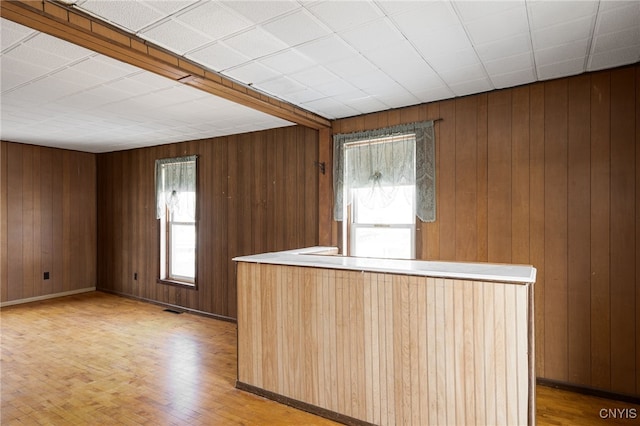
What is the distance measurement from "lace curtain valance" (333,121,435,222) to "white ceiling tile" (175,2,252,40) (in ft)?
6.92

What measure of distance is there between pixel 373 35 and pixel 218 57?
1.13 metres

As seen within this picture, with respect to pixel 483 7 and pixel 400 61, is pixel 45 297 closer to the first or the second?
pixel 400 61

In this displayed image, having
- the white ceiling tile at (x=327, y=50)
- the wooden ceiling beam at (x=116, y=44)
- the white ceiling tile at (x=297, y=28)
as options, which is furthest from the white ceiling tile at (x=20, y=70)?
the white ceiling tile at (x=327, y=50)

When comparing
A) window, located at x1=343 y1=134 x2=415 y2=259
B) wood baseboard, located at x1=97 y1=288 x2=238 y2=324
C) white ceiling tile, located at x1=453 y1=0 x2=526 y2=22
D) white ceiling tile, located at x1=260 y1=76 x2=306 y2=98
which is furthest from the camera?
wood baseboard, located at x1=97 y1=288 x2=238 y2=324

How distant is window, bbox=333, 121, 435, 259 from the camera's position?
3.80m

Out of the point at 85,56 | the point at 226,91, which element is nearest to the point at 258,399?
the point at 226,91

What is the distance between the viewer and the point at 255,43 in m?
2.51

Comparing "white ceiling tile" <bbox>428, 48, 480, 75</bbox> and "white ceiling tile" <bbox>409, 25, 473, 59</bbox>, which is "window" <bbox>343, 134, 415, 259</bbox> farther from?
"white ceiling tile" <bbox>409, 25, 473, 59</bbox>

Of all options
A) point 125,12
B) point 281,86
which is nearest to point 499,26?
point 281,86

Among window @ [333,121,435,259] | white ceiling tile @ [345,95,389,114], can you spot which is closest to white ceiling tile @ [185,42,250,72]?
white ceiling tile @ [345,95,389,114]

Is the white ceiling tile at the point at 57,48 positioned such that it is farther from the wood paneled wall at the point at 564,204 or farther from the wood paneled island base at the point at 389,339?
the wood paneled wall at the point at 564,204

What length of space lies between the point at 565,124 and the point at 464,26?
152 cm

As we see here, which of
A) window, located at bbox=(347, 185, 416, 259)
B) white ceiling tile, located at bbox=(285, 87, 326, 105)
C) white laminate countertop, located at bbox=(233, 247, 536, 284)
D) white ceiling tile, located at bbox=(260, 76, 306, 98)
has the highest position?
white ceiling tile, located at bbox=(260, 76, 306, 98)

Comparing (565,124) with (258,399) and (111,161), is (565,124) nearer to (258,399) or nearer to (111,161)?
(258,399)
